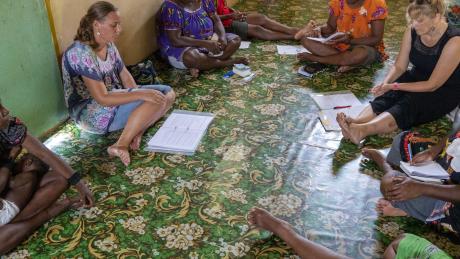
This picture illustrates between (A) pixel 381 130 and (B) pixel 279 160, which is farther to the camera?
(A) pixel 381 130

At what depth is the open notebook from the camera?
2656 mm

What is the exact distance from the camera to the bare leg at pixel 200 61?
3.23m

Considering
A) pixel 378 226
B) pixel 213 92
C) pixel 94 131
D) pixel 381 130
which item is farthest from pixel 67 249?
pixel 381 130

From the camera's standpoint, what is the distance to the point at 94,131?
8.22 ft

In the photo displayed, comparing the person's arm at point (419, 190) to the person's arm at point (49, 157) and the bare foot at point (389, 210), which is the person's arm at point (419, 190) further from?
the person's arm at point (49, 157)

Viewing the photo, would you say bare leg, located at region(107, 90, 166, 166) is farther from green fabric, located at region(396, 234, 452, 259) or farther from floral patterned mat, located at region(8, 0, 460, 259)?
green fabric, located at region(396, 234, 452, 259)

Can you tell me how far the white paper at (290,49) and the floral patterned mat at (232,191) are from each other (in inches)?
29.6

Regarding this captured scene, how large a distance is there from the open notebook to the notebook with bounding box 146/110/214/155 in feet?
2.42

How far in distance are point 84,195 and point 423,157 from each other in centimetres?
160

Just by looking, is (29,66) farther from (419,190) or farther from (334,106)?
(419,190)

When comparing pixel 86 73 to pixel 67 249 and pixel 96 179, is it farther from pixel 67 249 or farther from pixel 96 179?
pixel 67 249

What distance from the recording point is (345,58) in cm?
331

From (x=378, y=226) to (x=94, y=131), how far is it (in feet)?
5.46

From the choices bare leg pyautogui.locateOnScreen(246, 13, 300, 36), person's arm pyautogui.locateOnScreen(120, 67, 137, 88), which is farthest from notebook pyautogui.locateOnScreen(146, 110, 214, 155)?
bare leg pyautogui.locateOnScreen(246, 13, 300, 36)
